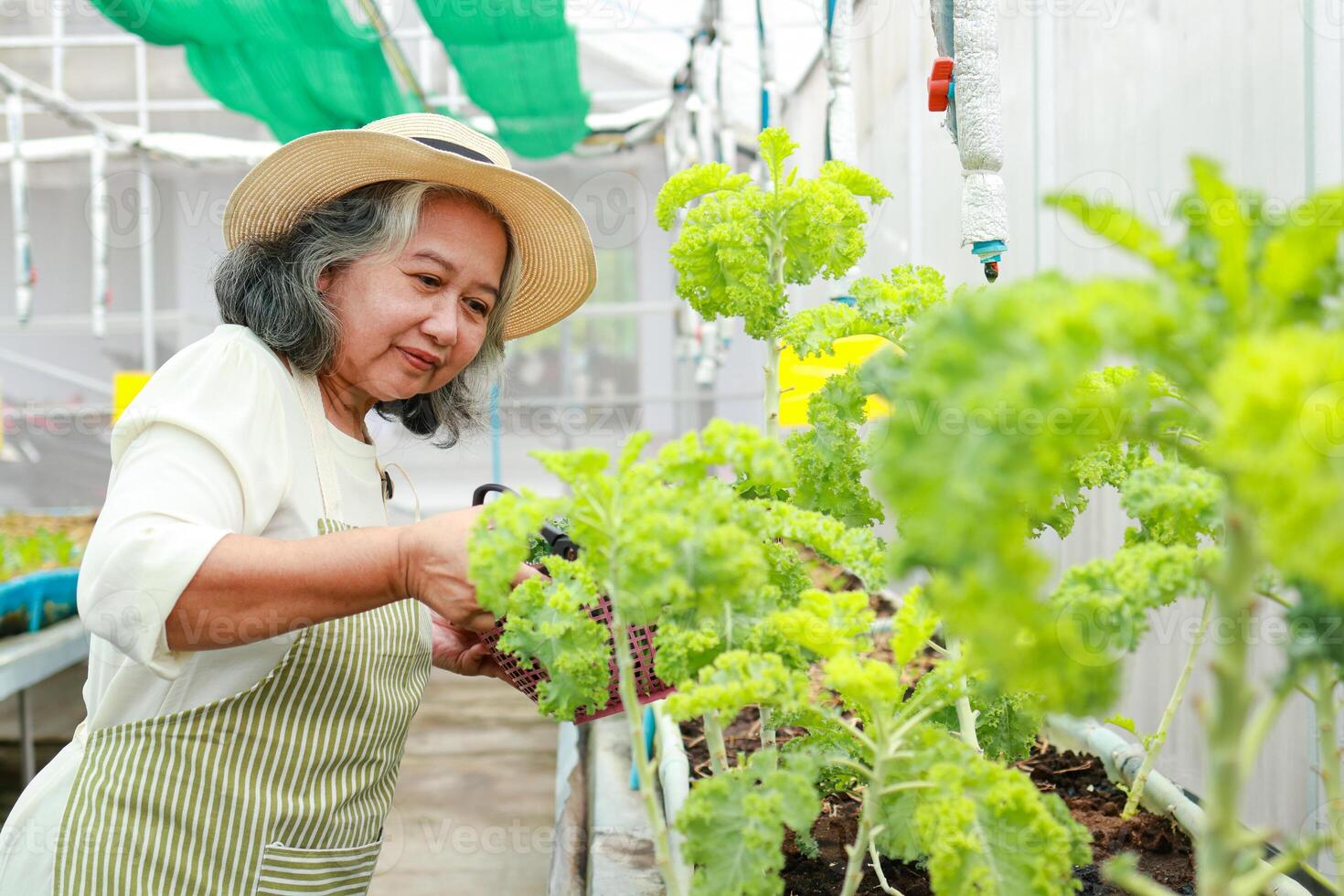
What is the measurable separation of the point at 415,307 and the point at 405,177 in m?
0.22

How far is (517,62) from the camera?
13.5ft

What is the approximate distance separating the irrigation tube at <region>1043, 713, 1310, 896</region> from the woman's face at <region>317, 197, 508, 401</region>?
964mm

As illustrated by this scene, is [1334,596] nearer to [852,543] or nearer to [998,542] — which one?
[998,542]

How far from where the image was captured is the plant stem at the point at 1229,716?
20.4 inches

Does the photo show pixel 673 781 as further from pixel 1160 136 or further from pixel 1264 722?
pixel 1160 136

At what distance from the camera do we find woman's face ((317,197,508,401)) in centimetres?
144

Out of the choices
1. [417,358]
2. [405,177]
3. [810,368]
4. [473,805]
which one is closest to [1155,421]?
[810,368]

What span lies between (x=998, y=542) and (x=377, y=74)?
4.40m

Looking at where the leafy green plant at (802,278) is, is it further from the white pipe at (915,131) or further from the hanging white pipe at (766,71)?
the white pipe at (915,131)

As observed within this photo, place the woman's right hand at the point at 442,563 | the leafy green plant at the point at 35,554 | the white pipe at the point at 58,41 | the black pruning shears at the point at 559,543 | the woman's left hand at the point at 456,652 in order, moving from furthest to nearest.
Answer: the white pipe at the point at 58,41, the leafy green plant at the point at 35,554, the woman's left hand at the point at 456,652, the black pruning shears at the point at 559,543, the woman's right hand at the point at 442,563

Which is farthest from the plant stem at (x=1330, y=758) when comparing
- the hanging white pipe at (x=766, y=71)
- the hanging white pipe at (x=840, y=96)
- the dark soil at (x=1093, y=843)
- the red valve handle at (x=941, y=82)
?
the hanging white pipe at (x=766, y=71)

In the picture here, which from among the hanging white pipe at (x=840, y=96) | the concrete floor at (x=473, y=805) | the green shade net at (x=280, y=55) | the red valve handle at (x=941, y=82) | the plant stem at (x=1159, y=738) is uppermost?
the green shade net at (x=280, y=55)

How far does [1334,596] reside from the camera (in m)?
0.44

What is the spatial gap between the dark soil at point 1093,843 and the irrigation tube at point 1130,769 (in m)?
0.02
